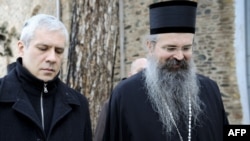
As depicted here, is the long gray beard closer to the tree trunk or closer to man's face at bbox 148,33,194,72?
man's face at bbox 148,33,194,72

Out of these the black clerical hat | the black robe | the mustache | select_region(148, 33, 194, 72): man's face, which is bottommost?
the black robe

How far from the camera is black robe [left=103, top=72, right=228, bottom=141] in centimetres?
311

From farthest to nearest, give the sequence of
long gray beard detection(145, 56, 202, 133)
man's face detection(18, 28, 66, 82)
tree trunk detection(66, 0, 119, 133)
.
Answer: tree trunk detection(66, 0, 119, 133) < long gray beard detection(145, 56, 202, 133) < man's face detection(18, 28, 66, 82)

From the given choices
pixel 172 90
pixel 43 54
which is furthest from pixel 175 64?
pixel 43 54

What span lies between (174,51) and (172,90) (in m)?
0.32

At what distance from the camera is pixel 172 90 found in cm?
325

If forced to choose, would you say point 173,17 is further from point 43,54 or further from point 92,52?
point 92,52

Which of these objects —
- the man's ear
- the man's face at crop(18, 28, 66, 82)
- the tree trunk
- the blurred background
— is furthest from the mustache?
the tree trunk

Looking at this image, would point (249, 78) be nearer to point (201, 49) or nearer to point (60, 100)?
point (201, 49)

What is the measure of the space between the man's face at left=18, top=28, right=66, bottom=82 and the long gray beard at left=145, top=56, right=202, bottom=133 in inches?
32.1

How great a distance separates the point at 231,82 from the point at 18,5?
6.60m

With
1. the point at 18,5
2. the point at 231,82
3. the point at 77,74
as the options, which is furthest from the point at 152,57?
the point at 18,5

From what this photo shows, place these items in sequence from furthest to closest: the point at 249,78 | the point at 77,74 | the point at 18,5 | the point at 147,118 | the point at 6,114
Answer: the point at 18,5
the point at 249,78
the point at 77,74
the point at 147,118
the point at 6,114

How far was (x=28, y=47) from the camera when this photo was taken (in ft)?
8.78
